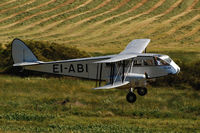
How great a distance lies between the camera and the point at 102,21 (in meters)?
70.2

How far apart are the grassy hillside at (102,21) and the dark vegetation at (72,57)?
45.3ft

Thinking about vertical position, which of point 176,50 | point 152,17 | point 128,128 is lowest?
point 128,128

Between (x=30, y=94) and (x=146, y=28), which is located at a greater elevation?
(x=146, y=28)

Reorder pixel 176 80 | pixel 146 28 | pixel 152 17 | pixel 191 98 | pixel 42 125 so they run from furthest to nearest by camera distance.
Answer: pixel 152 17 → pixel 146 28 → pixel 176 80 → pixel 191 98 → pixel 42 125

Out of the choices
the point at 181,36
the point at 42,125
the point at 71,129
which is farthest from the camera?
the point at 181,36

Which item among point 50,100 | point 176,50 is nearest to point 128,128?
point 50,100

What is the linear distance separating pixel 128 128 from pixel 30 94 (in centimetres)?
1199

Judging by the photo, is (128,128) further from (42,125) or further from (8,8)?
(8,8)

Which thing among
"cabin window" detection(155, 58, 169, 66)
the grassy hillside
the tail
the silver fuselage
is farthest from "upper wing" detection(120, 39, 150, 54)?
the grassy hillside

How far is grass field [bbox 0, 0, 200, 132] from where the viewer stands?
26391 millimetres

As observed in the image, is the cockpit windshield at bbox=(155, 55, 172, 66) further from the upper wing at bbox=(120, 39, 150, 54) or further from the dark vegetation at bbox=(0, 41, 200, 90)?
the dark vegetation at bbox=(0, 41, 200, 90)

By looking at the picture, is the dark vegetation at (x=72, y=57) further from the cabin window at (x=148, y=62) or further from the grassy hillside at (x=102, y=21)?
the grassy hillside at (x=102, y=21)

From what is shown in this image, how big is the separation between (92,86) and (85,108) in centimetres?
496

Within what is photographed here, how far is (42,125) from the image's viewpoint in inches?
981
